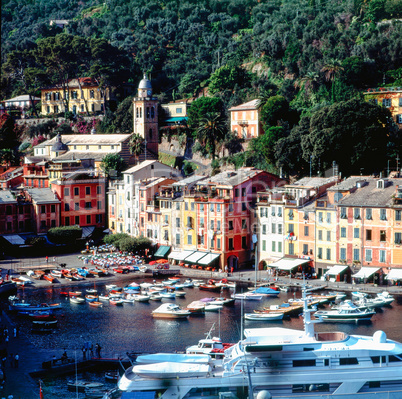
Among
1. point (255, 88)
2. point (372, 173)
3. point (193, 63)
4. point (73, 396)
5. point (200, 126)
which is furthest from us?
point (193, 63)

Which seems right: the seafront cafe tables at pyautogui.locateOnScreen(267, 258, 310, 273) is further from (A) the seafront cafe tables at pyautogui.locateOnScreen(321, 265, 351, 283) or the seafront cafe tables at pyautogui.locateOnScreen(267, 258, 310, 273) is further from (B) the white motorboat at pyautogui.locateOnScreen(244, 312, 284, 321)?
(B) the white motorboat at pyautogui.locateOnScreen(244, 312, 284, 321)

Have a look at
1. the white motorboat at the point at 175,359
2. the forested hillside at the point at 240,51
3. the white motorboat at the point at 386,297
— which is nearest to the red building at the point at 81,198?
the forested hillside at the point at 240,51

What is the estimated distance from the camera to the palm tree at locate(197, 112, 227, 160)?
10669 centimetres

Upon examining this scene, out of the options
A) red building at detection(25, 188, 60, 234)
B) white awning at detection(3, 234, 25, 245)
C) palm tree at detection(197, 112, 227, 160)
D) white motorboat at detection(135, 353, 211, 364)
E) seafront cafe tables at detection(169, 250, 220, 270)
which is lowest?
seafront cafe tables at detection(169, 250, 220, 270)

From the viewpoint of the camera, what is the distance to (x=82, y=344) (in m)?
59.2

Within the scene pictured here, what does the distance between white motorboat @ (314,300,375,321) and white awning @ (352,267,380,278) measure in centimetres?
910

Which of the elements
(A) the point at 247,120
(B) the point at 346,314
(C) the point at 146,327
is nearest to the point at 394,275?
(B) the point at 346,314

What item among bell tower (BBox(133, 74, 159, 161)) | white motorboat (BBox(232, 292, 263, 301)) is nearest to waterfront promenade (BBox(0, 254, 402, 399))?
white motorboat (BBox(232, 292, 263, 301))

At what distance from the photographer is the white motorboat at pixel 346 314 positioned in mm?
64250

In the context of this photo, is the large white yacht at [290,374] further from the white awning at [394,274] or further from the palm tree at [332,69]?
the palm tree at [332,69]

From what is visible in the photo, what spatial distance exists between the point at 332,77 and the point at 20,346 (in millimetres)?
58743

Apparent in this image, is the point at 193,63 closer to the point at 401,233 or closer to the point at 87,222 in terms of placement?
the point at 87,222

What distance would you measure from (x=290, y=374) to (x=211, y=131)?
223 feet

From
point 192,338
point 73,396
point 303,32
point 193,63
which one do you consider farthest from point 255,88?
point 73,396
